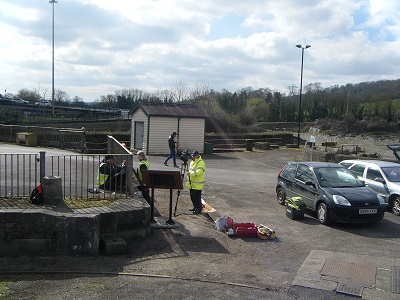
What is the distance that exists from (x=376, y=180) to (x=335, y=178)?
2366 millimetres

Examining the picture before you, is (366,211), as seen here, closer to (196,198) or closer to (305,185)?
(305,185)

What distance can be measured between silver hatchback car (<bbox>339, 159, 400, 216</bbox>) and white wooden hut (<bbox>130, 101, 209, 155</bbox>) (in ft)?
52.1

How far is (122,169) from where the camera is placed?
9742 millimetres

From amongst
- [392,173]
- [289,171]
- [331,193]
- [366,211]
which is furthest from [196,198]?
[392,173]

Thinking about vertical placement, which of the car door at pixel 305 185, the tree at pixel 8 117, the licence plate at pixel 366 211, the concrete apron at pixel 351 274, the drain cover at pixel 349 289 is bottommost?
the concrete apron at pixel 351 274

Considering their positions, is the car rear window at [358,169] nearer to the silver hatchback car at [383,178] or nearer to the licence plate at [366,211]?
the silver hatchback car at [383,178]

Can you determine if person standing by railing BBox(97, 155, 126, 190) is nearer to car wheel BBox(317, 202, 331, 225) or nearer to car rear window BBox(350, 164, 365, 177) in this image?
car wheel BBox(317, 202, 331, 225)

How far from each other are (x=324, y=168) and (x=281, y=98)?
79672mm

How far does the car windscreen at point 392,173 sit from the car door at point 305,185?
2897 mm

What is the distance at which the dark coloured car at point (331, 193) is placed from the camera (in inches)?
393

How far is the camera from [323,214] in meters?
10.4

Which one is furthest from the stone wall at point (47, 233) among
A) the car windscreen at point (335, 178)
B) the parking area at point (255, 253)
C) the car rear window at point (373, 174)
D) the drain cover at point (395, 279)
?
the car rear window at point (373, 174)

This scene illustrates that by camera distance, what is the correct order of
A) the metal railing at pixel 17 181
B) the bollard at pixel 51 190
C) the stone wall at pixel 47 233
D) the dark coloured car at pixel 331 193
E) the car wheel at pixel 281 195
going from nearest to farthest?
the stone wall at pixel 47 233 → the bollard at pixel 51 190 → the metal railing at pixel 17 181 → the dark coloured car at pixel 331 193 → the car wheel at pixel 281 195

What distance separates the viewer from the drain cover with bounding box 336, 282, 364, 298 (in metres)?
5.87
